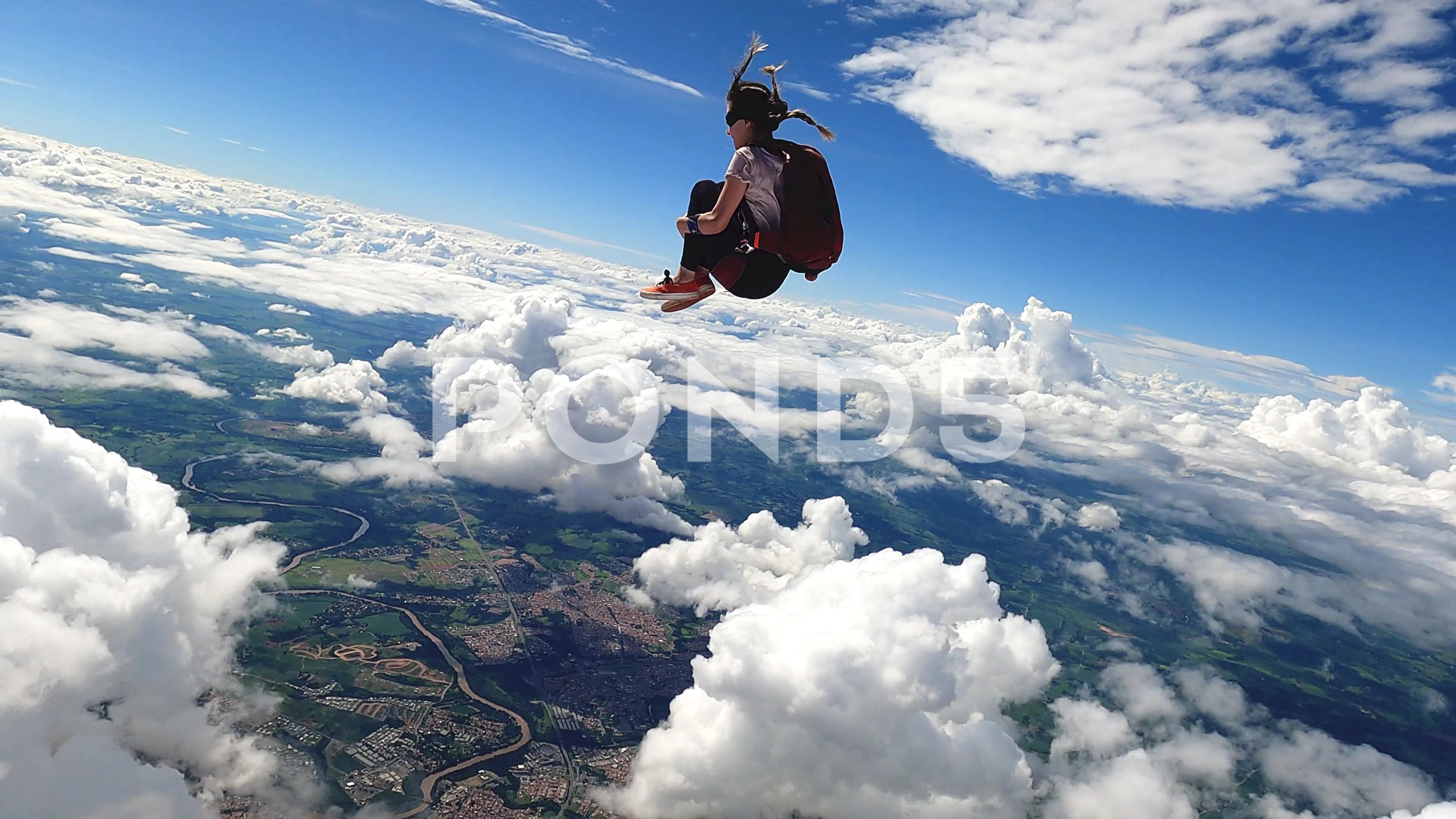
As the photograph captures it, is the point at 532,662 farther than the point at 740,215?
Yes

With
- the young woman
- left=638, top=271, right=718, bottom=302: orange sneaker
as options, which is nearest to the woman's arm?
the young woman

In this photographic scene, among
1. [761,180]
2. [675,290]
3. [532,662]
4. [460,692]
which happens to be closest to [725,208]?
[761,180]

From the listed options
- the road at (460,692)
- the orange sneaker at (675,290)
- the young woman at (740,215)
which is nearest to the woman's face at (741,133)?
the young woman at (740,215)

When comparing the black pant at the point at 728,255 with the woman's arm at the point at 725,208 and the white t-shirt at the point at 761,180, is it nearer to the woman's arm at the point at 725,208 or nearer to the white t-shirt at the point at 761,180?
the white t-shirt at the point at 761,180

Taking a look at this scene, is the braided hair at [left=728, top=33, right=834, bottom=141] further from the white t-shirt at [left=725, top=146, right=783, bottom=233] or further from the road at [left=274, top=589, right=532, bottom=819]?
the road at [left=274, top=589, right=532, bottom=819]

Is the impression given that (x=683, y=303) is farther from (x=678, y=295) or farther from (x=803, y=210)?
(x=803, y=210)
